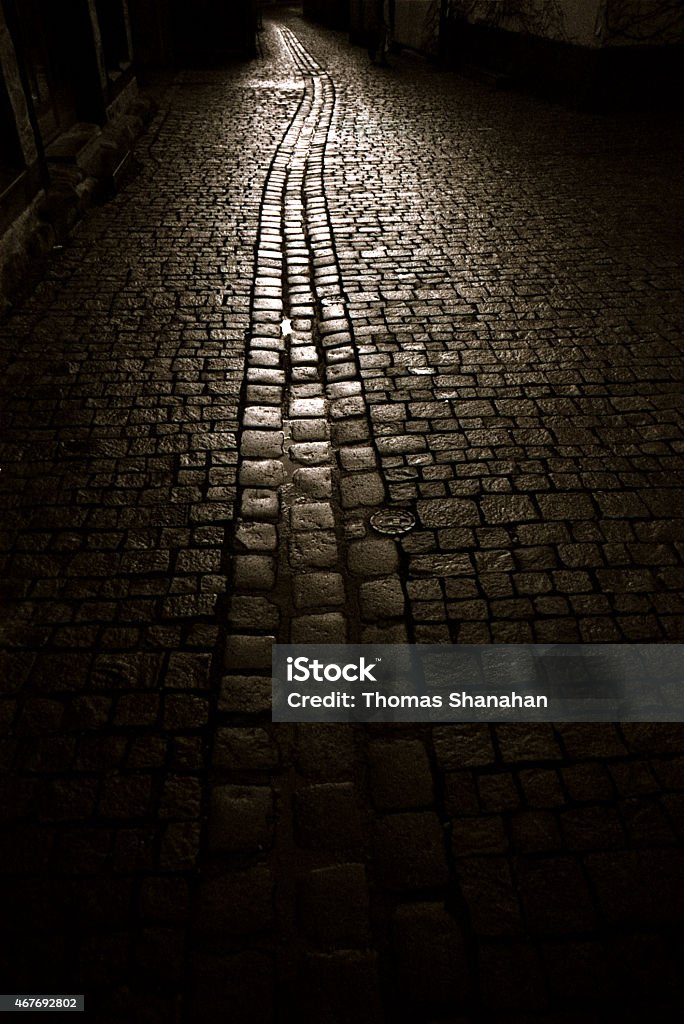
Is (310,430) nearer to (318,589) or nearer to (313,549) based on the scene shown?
(313,549)

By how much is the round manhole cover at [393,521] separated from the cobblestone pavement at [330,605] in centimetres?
7

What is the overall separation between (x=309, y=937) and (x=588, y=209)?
7.97 meters

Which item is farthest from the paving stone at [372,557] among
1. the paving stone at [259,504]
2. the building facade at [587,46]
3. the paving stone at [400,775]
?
the building facade at [587,46]

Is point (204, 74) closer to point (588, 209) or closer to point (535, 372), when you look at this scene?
point (588, 209)

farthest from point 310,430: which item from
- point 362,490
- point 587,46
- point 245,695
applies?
point 587,46

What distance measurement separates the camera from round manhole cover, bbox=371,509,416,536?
140 inches

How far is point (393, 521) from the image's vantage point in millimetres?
3611

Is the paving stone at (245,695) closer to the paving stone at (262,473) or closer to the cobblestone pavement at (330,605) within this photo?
the cobblestone pavement at (330,605)

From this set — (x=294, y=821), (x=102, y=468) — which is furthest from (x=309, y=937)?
(x=102, y=468)

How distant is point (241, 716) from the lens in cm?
270

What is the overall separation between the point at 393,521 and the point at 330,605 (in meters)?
0.69

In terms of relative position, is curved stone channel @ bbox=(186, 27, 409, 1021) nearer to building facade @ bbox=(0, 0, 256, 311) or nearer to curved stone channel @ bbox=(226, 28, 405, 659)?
curved stone channel @ bbox=(226, 28, 405, 659)

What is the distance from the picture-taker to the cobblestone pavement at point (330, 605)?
6.82 feet

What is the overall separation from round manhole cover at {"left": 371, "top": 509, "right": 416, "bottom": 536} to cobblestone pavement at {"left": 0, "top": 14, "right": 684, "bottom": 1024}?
66mm
